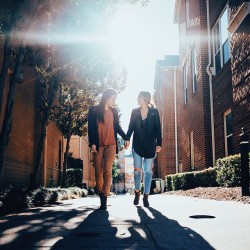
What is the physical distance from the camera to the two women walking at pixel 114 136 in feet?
18.9

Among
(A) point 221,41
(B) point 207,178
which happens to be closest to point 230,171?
(B) point 207,178

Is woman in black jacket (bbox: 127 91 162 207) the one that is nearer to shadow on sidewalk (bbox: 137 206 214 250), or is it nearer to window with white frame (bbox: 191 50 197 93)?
shadow on sidewalk (bbox: 137 206 214 250)

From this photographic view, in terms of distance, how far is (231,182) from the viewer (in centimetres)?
939

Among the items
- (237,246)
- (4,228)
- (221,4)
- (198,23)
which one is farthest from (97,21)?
(237,246)

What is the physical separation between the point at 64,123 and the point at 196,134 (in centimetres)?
727

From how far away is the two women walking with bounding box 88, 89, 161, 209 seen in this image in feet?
18.9

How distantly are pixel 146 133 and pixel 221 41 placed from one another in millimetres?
8264

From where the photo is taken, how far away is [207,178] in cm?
1235

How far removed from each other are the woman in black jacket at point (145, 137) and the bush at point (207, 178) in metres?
5.57

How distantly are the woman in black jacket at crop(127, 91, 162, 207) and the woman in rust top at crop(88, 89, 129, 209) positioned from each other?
0.52 meters

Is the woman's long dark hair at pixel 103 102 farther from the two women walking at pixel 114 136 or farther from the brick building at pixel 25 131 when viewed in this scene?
the brick building at pixel 25 131

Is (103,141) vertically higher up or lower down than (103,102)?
lower down

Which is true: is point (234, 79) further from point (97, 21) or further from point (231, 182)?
point (97, 21)

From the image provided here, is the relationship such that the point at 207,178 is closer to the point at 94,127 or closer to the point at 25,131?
the point at 25,131
